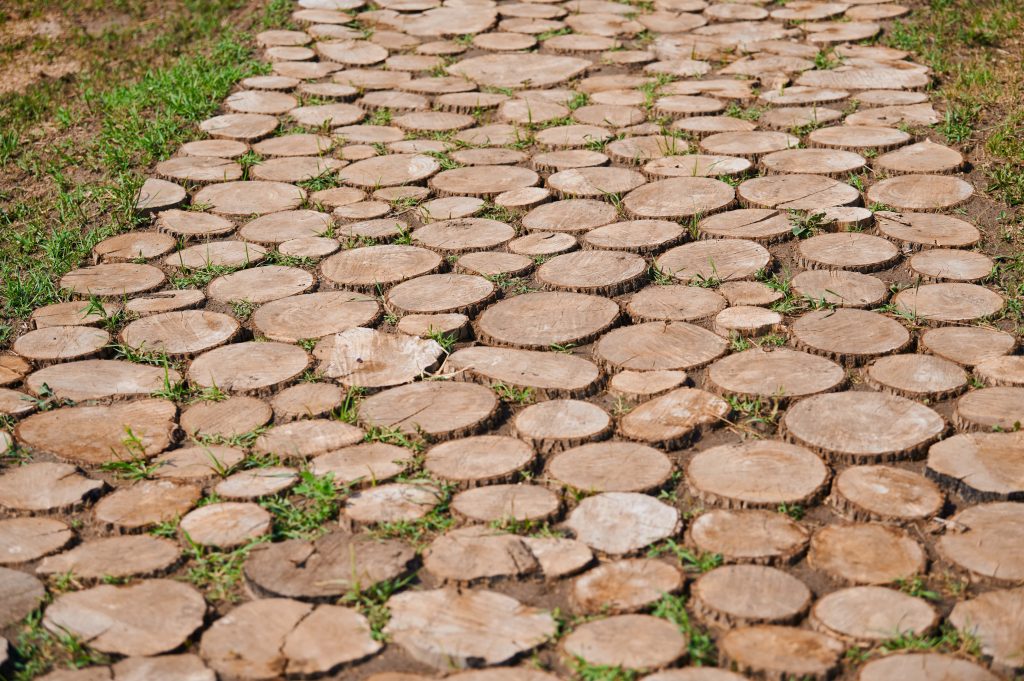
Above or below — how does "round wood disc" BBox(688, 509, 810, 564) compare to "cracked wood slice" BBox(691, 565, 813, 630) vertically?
above

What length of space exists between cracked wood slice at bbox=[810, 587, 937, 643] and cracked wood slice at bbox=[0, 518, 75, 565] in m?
1.66

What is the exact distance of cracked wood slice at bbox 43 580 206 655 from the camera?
2.31m

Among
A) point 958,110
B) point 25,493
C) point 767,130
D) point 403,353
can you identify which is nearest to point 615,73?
point 767,130

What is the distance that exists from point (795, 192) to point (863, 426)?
5.08ft

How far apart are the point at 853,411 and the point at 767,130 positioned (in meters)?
2.20

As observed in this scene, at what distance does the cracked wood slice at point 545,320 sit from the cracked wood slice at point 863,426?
2.27 ft

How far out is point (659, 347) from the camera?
3.31m

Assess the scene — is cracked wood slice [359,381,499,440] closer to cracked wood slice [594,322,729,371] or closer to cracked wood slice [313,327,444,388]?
cracked wood slice [313,327,444,388]

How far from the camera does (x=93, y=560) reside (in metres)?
2.56

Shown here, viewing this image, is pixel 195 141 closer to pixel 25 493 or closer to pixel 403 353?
pixel 403 353

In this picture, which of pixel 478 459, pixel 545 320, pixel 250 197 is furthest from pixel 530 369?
pixel 250 197

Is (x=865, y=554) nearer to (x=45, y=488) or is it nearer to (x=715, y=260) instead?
(x=715, y=260)

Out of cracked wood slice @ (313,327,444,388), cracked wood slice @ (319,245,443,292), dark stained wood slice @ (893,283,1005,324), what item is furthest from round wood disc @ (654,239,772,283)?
cracked wood slice @ (313,327,444,388)

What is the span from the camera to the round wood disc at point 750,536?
8.13 feet
